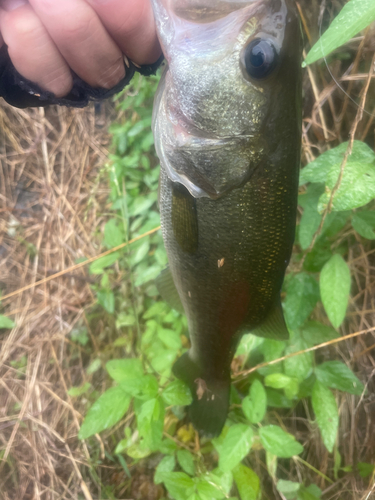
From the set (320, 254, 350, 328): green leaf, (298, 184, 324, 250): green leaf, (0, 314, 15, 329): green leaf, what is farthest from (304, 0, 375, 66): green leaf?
(0, 314, 15, 329): green leaf

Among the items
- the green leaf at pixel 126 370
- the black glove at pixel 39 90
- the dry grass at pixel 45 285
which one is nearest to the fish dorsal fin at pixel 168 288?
the green leaf at pixel 126 370

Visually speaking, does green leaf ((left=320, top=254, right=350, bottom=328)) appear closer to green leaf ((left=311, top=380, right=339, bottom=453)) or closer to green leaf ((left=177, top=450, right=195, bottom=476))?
green leaf ((left=311, top=380, right=339, bottom=453))

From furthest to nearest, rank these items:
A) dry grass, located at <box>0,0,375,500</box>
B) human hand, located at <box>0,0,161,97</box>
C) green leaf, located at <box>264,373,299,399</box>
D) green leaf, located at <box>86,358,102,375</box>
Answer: green leaf, located at <box>86,358,102,375</box> → dry grass, located at <box>0,0,375,500</box> → green leaf, located at <box>264,373,299,399</box> → human hand, located at <box>0,0,161,97</box>

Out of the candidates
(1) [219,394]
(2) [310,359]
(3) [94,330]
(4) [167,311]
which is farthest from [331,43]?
(3) [94,330]

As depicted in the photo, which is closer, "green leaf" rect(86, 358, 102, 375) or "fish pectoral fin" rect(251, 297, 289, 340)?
"fish pectoral fin" rect(251, 297, 289, 340)

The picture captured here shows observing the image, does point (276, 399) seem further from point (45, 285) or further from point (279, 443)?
point (45, 285)

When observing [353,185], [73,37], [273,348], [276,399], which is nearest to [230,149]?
[353,185]

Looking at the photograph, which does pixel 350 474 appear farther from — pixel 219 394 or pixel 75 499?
pixel 75 499
